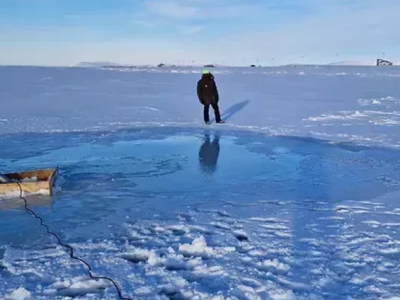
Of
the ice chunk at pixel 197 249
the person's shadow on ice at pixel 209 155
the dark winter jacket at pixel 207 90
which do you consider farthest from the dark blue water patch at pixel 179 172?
the dark winter jacket at pixel 207 90

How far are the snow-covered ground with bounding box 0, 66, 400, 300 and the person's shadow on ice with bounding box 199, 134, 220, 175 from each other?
0.07ft

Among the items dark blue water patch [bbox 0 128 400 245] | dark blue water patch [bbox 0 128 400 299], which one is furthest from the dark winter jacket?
dark blue water patch [bbox 0 128 400 299]

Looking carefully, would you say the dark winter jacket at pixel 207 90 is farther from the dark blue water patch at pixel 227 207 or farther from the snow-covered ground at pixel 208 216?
the dark blue water patch at pixel 227 207

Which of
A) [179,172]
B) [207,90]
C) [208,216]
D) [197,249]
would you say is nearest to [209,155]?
[179,172]

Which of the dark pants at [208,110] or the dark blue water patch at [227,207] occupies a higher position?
the dark pants at [208,110]

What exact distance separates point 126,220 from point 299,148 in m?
5.31

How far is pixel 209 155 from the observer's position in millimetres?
8555

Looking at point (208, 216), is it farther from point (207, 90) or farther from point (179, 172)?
point (207, 90)

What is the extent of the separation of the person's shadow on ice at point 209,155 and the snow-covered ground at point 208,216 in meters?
0.02

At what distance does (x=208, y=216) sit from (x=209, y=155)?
348cm

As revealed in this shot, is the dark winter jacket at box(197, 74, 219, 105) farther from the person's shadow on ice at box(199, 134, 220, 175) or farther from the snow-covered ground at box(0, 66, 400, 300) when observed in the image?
the person's shadow on ice at box(199, 134, 220, 175)

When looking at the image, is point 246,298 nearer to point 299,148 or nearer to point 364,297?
point 364,297

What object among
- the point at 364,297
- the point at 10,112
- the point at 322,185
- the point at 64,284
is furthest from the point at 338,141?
the point at 10,112

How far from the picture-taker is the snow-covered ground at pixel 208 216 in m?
3.52
